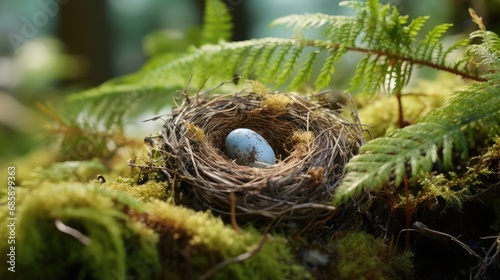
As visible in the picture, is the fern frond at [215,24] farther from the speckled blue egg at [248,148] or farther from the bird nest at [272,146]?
the speckled blue egg at [248,148]

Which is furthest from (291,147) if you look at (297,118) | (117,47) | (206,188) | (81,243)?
(117,47)

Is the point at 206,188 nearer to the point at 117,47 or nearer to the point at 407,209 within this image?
the point at 407,209

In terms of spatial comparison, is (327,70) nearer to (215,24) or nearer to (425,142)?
(425,142)

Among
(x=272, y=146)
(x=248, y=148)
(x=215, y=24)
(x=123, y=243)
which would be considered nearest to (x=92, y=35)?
(x=215, y=24)

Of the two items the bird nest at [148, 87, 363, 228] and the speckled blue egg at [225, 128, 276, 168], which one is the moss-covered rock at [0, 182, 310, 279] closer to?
the bird nest at [148, 87, 363, 228]

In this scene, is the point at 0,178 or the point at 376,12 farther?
the point at 0,178

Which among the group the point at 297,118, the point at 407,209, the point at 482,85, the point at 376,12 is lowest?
the point at 407,209

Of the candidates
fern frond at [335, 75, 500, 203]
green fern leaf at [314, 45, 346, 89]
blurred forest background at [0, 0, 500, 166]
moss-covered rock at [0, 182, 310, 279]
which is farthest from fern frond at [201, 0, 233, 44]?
moss-covered rock at [0, 182, 310, 279]

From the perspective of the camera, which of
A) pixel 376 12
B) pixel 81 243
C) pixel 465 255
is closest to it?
pixel 81 243
